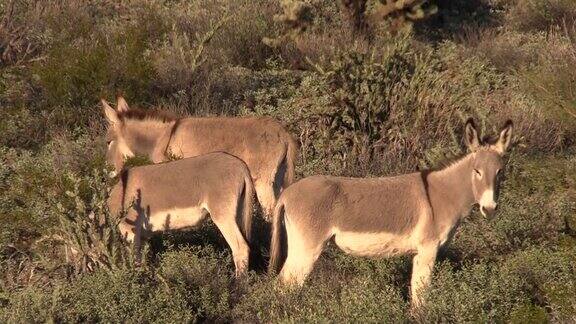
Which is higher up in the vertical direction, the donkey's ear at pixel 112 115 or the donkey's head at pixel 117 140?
the donkey's ear at pixel 112 115

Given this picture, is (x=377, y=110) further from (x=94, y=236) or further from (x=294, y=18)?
(x=294, y=18)

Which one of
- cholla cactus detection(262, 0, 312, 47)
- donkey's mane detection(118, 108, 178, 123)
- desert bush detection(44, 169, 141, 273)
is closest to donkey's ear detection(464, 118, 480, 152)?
desert bush detection(44, 169, 141, 273)

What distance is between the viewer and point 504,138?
7.02 metres

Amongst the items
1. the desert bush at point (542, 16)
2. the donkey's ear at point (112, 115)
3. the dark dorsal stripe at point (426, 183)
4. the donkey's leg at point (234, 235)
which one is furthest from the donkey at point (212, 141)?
the desert bush at point (542, 16)

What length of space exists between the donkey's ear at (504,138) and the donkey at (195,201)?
6.86ft

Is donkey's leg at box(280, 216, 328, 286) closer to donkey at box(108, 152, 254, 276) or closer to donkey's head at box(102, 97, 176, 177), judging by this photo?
donkey at box(108, 152, 254, 276)

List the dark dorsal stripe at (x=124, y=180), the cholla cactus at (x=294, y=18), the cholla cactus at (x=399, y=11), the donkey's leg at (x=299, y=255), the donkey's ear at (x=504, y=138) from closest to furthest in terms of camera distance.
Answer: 1. the donkey's leg at (x=299, y=255)
2. the donkey's ear at (x=504, y=138)
3. the dark dorsal stripe at (x=124, y=180)
4. the cholla cactus at (x=294, y=18)
5. the cholla cactus at (x=399, y=11)

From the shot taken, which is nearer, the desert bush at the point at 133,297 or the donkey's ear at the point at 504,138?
the desert bush at the point at 133,297

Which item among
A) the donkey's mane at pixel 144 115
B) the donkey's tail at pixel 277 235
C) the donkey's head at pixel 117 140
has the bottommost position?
the donkey's head at pixel 117 140

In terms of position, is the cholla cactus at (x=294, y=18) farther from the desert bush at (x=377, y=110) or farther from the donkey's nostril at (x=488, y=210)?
the donkey's nostril at (x=488, y=210)

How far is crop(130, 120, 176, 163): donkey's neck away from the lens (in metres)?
9.54

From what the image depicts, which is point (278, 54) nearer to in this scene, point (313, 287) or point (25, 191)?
point (25, 191)

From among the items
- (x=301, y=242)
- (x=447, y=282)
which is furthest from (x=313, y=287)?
(x=447, y=282)

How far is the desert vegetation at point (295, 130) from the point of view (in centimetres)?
684
